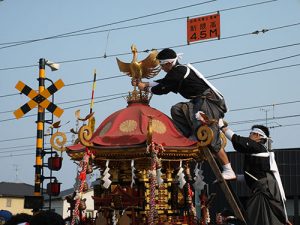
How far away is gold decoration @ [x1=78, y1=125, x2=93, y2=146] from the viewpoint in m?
8.12

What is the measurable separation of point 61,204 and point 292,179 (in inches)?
874

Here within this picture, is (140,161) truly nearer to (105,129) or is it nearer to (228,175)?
(105,129)

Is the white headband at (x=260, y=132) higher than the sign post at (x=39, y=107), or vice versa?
the sign post at (x=39, y=107)

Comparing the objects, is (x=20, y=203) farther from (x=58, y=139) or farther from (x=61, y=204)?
(x=58, y=139)

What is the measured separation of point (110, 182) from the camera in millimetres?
8398

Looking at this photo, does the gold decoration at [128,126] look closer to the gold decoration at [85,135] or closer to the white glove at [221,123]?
the gold decoration at [85,135]

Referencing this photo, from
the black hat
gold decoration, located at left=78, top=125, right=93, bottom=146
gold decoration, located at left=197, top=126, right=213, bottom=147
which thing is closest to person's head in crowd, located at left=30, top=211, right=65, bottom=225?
gold decoration, located at left=197, top=126, right=213, bottom=147

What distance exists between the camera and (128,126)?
28.8 feet

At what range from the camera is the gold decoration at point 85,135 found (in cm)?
812

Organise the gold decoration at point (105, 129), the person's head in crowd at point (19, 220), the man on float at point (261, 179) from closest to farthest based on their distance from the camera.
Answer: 1. the person's head in crowd at point (19, 220)
2. the man on float at point (261, 179)
3. the gold decoration at point (105, 129)

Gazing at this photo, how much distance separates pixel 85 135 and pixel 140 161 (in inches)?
50.0

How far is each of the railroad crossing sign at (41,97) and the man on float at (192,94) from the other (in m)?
6.94

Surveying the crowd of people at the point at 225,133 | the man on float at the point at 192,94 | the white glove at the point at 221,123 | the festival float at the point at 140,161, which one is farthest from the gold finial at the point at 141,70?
the white glove at the point at 221,123

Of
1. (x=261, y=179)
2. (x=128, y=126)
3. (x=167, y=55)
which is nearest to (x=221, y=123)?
(x=261, y=179)
